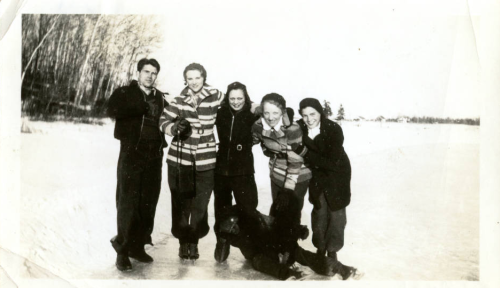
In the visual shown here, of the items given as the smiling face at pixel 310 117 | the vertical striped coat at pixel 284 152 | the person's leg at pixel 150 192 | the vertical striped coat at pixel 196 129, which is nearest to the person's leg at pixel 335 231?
the vertical striped coat at pixel 284 152

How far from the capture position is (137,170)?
112 centimetres

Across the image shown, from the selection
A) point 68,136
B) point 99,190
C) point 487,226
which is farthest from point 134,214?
point 487,226

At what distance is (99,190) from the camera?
3.71 ft

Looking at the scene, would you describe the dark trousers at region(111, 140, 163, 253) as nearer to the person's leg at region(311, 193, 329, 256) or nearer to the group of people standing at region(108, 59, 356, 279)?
the group of people standing at region(108, 59, 356, 279)

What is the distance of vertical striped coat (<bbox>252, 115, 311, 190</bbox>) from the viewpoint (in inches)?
44.1

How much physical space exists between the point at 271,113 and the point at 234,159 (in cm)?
16

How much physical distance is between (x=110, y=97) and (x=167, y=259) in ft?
1.56

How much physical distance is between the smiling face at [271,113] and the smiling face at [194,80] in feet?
0.61

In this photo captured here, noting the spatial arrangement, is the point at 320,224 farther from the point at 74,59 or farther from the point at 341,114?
the point at 74,59

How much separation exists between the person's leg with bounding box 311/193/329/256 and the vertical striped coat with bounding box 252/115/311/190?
84 mm

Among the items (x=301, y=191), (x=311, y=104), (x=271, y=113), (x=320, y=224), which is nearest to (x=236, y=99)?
(x=271, y=113)

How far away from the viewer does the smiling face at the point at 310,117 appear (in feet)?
3.71

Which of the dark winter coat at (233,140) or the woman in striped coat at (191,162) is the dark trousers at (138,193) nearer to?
the woman in striped coat at (191,162)

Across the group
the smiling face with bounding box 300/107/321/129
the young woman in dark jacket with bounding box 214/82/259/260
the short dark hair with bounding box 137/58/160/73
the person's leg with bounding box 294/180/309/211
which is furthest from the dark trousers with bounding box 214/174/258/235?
the short dark hair with bounding box 137/58/160/73
